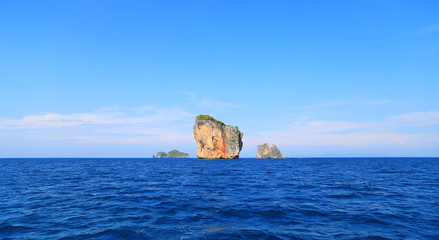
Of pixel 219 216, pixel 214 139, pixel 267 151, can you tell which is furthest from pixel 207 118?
pixel 219 216

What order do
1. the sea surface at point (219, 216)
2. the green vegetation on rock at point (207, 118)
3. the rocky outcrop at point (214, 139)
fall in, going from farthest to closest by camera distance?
the green vegetation on rock at point (207, 118) < the rocky outcrop at point (214, 139) < the sea surface at point (219, 216)

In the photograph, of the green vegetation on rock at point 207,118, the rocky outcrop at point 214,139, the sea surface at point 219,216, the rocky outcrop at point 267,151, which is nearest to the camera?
the sea surface at point 219,216

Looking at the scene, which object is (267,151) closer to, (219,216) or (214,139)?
(214,139)

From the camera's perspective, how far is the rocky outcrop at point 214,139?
121625 mm

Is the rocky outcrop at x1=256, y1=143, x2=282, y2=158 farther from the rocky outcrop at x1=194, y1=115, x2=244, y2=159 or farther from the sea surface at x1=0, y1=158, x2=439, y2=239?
the sea surface at x1=0, y1=158, x2=439, y2=239

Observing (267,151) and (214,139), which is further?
(267,151)

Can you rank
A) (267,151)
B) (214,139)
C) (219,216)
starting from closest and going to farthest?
(219,216) → (214,139) → (267,151)

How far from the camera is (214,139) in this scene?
122m

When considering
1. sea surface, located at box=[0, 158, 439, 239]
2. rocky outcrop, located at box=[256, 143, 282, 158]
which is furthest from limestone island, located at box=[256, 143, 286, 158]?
sea surface, located at box=[0, 158, 439, 239]

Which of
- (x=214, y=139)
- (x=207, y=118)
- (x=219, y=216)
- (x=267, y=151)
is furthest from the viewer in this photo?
(x=267, y=151)

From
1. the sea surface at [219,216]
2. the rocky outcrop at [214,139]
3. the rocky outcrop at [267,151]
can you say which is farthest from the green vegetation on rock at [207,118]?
the sea surface at [219,216]

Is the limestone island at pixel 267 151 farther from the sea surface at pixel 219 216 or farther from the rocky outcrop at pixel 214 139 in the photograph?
the sea surface at pixel 219 216

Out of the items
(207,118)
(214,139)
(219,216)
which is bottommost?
(219,216)

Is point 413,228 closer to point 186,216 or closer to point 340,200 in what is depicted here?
point 340,200
